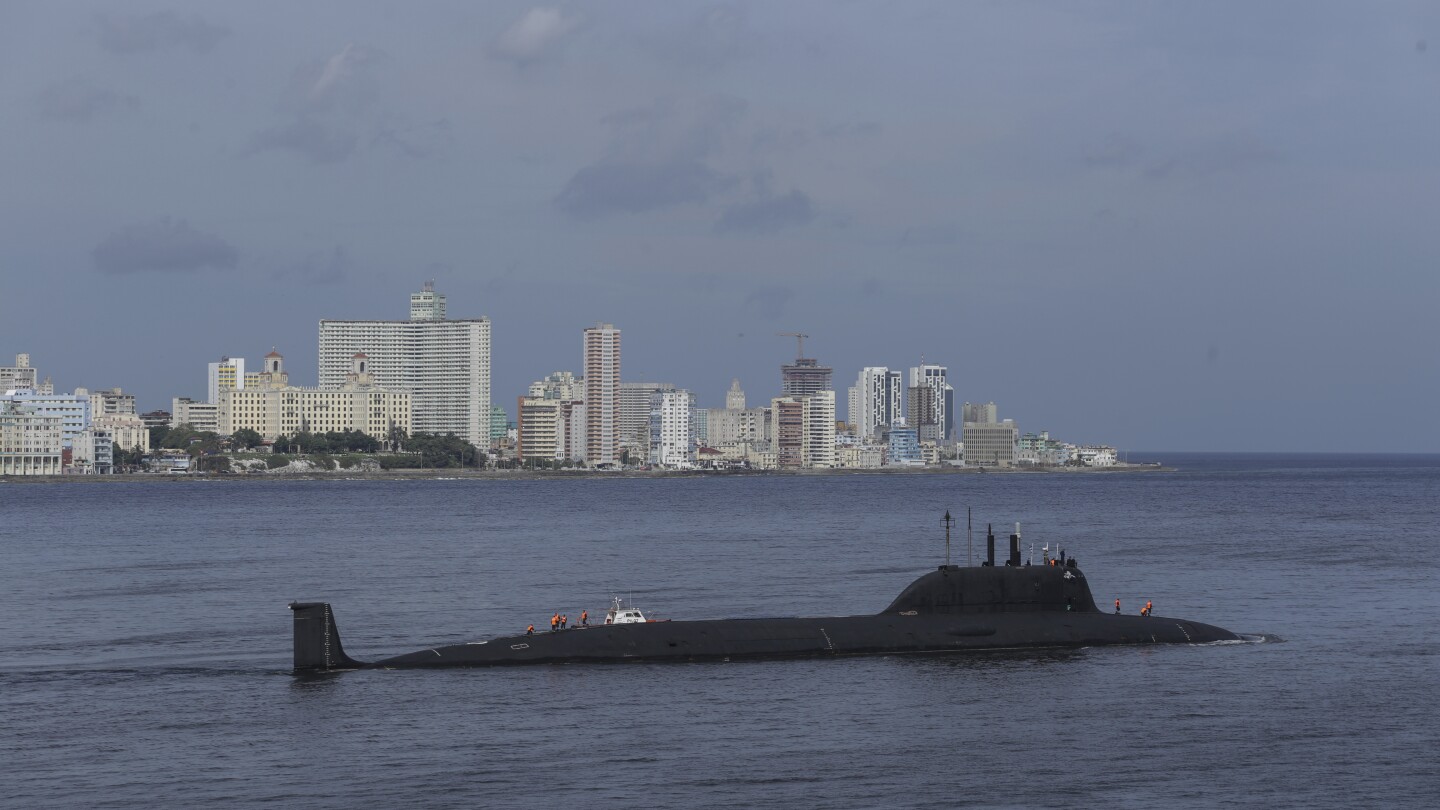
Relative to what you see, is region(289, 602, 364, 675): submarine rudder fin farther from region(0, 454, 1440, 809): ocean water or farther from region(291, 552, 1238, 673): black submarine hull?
region(0, 454, 1440, 809): ocean water

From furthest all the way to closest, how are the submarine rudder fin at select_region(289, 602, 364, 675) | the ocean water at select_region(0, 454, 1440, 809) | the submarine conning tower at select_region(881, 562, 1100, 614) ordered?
1. the submarine conning tower at select_region(881, 562, 1100, 614)
2. the submarine rudder fin at select_region(289, 602, 364, 675)
3. the ocean water at select_region(0, 454, 1440, 809)

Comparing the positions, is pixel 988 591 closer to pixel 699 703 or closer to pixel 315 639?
pixel 699 703

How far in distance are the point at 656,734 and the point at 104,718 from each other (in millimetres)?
12075

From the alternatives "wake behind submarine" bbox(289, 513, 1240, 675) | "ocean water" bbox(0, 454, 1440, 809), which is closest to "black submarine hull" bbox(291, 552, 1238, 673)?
"wake behind submarine" bbox(289, 513, 1240, 675)

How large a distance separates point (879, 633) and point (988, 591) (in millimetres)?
3186

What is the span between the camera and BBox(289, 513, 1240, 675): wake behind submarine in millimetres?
44000

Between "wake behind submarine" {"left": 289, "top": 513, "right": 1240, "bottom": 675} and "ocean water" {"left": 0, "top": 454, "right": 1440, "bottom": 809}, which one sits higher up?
"wake behind submarine" {"left": 289, "top": 513, "right": 1240, "bottom": 675}

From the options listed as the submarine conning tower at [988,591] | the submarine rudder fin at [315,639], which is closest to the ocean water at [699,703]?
the submarine rudder fin at [315,639]

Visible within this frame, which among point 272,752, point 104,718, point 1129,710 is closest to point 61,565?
point 104,718

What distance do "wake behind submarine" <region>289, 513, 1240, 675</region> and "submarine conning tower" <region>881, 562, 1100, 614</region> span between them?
0.03m

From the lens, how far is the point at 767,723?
36.3 meters

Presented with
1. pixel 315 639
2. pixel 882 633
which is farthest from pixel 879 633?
pixel 315 639

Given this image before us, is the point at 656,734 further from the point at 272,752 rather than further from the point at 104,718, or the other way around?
the point at 104,718

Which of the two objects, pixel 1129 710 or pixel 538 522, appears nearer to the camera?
pixel 1129 710
